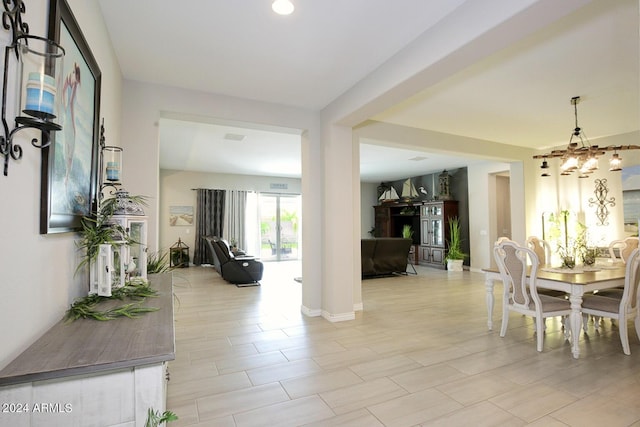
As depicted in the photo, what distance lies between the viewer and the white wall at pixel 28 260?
1.04m

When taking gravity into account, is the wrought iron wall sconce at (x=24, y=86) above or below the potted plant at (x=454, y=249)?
above

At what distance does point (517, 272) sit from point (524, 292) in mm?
206

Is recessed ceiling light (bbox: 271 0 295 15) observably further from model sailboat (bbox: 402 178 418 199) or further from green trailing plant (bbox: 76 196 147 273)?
model sailboat (bbox: 402 178 418 199)

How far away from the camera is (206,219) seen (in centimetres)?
929

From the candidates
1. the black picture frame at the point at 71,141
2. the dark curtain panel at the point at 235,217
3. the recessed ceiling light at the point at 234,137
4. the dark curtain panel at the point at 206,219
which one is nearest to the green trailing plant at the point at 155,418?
the black picture frame at the point at 71,141

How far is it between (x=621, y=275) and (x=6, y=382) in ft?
15.0

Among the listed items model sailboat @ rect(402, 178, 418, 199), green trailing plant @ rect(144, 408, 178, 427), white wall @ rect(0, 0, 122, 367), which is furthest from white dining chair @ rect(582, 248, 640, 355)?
model sailboat @ rect(402, 178, 418, 199)

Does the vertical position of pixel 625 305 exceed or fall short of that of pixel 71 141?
it falls short

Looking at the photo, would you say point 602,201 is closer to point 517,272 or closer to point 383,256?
point 517,272

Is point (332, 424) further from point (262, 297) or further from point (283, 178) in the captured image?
point (283, 178)

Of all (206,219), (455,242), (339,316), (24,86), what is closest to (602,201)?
(455,242)

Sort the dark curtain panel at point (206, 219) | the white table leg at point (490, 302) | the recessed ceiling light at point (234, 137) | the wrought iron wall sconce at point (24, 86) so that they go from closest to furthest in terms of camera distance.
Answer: the wrought iron wall sconce at point (24, 86) → the white table leg at point (490, 302) → the recessed ceiling light at point (234, 137) → the dark curtain panel at point (206, 219)

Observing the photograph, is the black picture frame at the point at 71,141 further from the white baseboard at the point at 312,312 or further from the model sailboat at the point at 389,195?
the model sailboat at the point at 389,195

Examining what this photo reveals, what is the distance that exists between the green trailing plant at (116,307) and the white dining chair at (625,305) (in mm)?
3808
